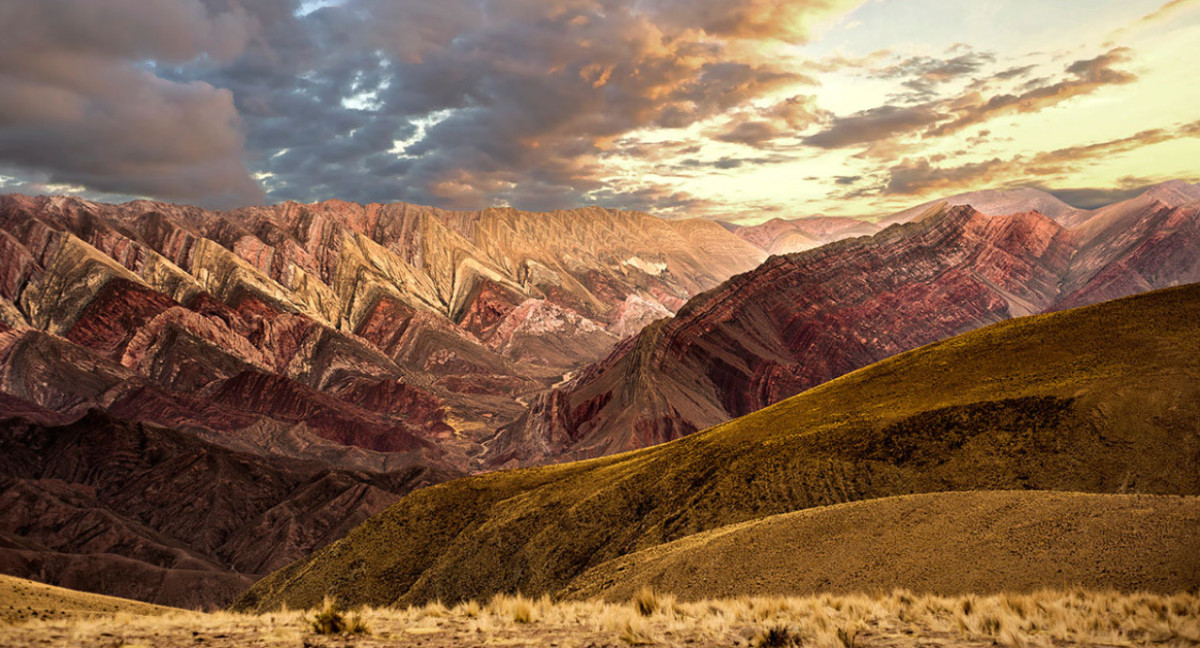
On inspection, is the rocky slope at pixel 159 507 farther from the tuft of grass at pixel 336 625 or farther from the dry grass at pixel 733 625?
the tuft of grass at pixel 336 625

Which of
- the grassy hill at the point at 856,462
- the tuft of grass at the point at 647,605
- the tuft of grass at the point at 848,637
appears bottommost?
the tuft of grass at the point at 848,637

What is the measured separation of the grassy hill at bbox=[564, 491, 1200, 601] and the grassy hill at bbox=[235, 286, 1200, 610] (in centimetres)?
897

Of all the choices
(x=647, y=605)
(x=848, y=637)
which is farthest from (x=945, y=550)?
(x=848, y=637)

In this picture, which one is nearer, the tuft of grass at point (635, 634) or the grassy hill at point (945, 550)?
the tuft of grass at point (635, 634)

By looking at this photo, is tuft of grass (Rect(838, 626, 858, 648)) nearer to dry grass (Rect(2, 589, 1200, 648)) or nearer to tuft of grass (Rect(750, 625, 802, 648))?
dry grass (Rect(2, 589, 1200, 648))

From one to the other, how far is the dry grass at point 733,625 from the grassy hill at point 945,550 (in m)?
2.98

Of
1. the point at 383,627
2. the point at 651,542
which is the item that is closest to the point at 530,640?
the point at 383,627

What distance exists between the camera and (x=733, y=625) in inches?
707

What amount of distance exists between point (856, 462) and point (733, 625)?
29.1 metres

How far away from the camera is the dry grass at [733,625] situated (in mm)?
15742

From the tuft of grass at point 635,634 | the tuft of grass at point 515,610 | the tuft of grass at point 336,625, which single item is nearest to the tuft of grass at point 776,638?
the tuft of grass at point 635,634

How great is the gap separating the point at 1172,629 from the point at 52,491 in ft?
583

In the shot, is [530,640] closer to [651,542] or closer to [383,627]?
[383,627]

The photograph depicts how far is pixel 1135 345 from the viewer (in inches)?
1907
